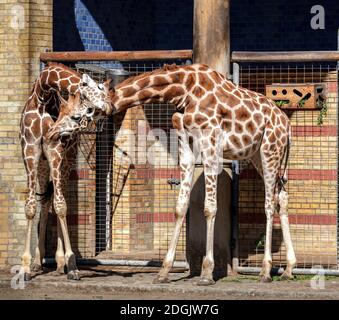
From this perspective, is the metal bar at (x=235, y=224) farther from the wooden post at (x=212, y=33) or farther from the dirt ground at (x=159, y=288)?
the wooden post at (x=212, y=33)

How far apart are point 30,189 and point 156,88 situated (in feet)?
6.19

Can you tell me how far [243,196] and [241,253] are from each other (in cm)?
97

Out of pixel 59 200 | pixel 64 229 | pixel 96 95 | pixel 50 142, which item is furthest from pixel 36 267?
pixel 96 95

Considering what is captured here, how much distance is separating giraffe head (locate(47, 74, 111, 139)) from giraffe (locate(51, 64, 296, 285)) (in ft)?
0.41

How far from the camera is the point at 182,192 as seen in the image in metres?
11.6

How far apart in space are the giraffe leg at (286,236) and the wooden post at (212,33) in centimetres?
165

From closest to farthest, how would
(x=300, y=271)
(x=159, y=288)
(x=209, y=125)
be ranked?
(x=159, y=288) < (x=209, y=125) < (x=300, y=271)

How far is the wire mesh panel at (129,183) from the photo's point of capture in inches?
540

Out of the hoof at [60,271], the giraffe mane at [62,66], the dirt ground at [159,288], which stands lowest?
the dirt ground at [159,288]

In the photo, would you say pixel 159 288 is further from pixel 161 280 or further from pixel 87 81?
pixel 87 81

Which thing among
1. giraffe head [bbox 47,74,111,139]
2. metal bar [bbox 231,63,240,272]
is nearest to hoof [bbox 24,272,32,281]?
giraffe head [bbox 47,74,111,139]

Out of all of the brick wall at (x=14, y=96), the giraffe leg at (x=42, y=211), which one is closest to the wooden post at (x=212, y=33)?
the brick wall at (x=14, y=96)

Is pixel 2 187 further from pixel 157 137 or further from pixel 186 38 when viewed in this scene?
pixel 186 38

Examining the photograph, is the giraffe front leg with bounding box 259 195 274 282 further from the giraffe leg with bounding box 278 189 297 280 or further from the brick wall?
the brick wall
